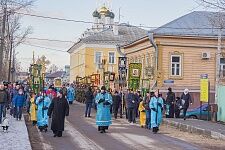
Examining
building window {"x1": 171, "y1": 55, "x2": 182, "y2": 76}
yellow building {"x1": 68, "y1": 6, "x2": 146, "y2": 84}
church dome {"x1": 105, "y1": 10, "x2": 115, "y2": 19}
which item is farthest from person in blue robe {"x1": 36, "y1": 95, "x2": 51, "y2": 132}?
church dome {"x1": 105, "y1": 10, "x2": 115, "y2": 19}

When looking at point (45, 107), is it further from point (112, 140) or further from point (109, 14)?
point (109, 14)

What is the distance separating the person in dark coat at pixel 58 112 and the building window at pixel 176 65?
20426 mm

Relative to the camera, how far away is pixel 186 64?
38.5 m

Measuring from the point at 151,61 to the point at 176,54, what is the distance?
2.40 meters

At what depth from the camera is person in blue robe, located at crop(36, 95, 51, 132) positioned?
793 inches

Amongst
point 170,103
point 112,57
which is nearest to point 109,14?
point 112,57

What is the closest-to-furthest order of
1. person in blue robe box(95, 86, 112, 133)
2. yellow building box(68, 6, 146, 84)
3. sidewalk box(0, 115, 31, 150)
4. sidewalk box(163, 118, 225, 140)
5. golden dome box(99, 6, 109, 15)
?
sidewalk box(0, 115, 31, 150), sidewalk box(163, 118, 225, 140), person in blue robe box(95, 86, 112, 133), yellow building box(68, 6, 146, 84), golden dome box(99, 6, 109, 15)

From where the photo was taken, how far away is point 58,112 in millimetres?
18406

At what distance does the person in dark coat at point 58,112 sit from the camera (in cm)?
1820

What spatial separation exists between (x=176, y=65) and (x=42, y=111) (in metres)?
19.7

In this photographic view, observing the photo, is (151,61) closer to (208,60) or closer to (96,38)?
(208,60)

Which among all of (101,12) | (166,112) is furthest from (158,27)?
(101,12)

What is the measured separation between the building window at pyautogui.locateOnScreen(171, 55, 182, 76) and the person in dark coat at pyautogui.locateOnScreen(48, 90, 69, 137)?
67.0 ft

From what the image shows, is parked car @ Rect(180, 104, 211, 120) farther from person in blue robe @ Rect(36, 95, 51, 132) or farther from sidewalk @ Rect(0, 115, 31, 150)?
sidewalk @ Rect(0, 115, 31, 150)
